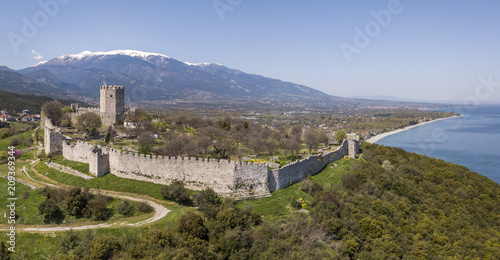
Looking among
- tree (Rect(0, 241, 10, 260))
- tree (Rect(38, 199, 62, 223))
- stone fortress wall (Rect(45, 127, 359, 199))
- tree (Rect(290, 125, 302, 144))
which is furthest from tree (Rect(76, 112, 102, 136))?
tree (Rect(290, 125, 302, 144))

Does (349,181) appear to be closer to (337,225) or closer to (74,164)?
(337,225)

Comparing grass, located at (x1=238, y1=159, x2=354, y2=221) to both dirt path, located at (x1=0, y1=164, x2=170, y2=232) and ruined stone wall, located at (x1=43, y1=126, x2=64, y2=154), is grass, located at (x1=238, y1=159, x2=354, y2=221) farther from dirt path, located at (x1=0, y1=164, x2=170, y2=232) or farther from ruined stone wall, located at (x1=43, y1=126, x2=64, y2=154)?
ruined stone wall, located at (x1=43, y1=126, x2=64, y2=154)

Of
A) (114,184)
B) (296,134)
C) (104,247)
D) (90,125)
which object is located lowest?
(104,247)

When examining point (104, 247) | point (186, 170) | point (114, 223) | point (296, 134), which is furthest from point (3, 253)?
point (296, 134)

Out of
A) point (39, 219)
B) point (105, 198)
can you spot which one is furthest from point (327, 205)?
point (39, 219)

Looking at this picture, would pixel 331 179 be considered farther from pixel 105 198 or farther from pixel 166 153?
pixel 105 198
